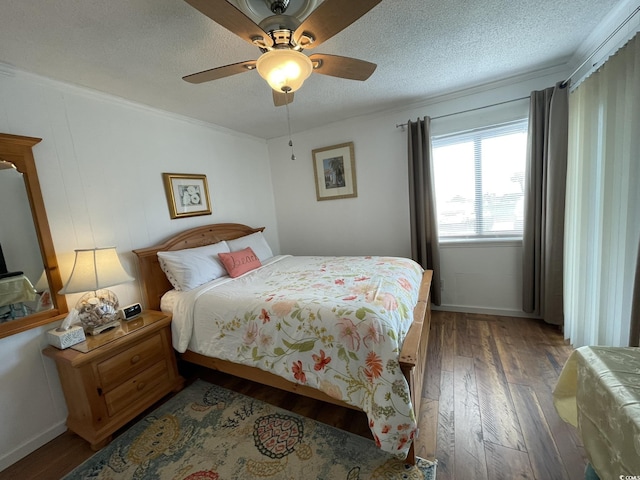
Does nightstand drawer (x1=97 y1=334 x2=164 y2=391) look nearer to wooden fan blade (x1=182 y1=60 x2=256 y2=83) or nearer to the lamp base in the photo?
the lamp base

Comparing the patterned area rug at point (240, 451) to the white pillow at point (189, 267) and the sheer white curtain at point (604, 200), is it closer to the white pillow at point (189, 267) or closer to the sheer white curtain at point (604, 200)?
the white pillow at point (189, 267)

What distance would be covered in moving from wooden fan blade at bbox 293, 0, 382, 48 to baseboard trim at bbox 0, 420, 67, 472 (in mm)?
2840

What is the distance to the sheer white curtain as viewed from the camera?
58.9 inches

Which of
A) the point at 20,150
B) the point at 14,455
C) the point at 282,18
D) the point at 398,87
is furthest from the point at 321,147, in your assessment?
the point at 14,455

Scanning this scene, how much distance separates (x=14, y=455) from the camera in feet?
5.12

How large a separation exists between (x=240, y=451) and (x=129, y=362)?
3.17ft

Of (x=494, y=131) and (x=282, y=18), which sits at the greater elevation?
(x=282, y=18)

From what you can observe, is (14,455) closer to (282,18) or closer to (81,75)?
(81,75)

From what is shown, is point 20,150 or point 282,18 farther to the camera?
point 20,150

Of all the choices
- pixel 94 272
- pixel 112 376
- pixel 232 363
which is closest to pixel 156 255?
pixel 94 272

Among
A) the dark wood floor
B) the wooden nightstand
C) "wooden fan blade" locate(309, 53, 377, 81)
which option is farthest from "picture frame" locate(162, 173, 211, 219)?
"wooden fan blade" locate(309, 53, 377, 81)

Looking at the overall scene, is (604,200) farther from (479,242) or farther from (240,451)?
(240,451)

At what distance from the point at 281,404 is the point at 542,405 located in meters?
1.72

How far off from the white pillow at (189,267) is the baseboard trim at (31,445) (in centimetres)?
113
